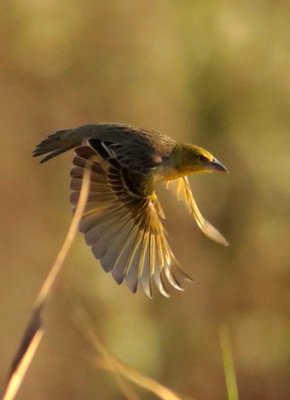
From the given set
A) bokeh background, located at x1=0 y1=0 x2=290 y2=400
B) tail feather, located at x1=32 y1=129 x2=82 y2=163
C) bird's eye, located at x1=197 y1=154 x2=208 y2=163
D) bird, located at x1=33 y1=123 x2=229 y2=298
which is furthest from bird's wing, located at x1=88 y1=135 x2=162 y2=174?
bokeh background, located at x1=0 y1=0 x2=290 y2=400

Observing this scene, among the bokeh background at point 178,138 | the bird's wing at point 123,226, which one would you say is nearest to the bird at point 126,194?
the bird's wing at point 123,226

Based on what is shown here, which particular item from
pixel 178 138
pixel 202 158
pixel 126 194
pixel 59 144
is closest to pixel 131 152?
pixel 126 194

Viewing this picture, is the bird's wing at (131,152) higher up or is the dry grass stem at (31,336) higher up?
the bird's wing at (131,152)

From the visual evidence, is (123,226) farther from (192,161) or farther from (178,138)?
(178,138)

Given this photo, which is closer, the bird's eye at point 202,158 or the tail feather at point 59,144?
the tail feather at point 59,144

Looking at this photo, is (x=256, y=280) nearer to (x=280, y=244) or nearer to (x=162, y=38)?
(x=280, y=244)

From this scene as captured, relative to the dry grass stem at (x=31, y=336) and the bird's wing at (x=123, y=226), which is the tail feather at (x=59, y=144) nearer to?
the bird's wing at (x=123, y=226)

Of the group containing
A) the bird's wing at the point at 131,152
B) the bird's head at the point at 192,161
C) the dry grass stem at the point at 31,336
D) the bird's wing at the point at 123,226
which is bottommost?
the dry grass stem at the point at 31,336
